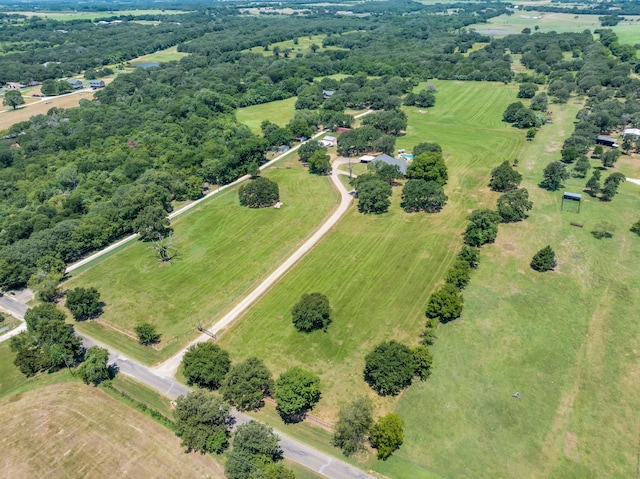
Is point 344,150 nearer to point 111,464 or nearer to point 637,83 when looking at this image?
point 111,464

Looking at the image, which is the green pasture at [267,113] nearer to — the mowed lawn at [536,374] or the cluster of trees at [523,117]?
the cluster of trees at [523,117]

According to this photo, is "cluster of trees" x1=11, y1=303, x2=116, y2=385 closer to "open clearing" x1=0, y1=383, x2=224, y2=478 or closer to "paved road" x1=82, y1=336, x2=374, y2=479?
"open clearing" x1=0, y1=383, x2=224, y2=478

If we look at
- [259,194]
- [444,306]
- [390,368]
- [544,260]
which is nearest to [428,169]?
[544,260]

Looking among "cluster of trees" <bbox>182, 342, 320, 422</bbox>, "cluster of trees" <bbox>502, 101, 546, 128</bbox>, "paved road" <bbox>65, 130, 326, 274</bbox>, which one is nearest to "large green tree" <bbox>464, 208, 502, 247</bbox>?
"cluster of trees" <bbox>182, 342, 320, 422</bbox>

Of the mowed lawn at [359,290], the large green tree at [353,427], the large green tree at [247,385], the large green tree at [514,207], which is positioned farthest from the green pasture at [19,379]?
the large green tree at [514,207]

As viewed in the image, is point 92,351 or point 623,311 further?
point 623,311

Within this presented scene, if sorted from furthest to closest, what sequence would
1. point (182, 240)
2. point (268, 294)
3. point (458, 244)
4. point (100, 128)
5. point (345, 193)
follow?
point (100, 128) → point (345, 193) → point (182, 240) → point (458, 244) → point (268, 294)

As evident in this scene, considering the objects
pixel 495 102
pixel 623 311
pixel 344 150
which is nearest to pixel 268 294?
pixel 623 311
